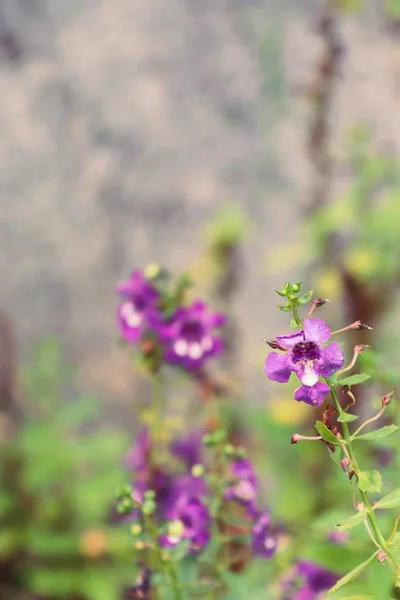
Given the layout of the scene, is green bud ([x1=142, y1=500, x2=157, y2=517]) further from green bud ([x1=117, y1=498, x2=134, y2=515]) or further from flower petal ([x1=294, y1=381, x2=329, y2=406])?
flower petal ([x1=294, y1=381, x2=329, y2=406])

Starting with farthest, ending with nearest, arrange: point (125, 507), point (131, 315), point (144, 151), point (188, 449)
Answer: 1. point (144, 151)
2. point (188, 449)
3. point (131, 315)
4. point (125, 507)

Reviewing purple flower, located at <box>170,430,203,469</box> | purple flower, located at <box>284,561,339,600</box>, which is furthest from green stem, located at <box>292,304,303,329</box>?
purple flower, located at <box>170,430,203,469</box>

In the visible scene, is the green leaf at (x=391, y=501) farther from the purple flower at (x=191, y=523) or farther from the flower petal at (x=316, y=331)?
the purple flower at (x=191, y=523)

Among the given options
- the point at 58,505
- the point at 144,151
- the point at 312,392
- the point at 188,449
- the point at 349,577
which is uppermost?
the point at 144,151

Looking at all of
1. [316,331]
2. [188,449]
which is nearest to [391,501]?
[316,331]

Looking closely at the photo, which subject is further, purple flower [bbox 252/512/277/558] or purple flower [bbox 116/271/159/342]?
purple flower [bbox 116/271/159/342]

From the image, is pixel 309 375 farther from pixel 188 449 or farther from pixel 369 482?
pixel 188 449

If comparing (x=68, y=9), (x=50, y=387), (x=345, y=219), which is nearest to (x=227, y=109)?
(x=68, y=9)

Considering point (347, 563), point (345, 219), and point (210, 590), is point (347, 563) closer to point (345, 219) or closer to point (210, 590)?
point (210, 590)
